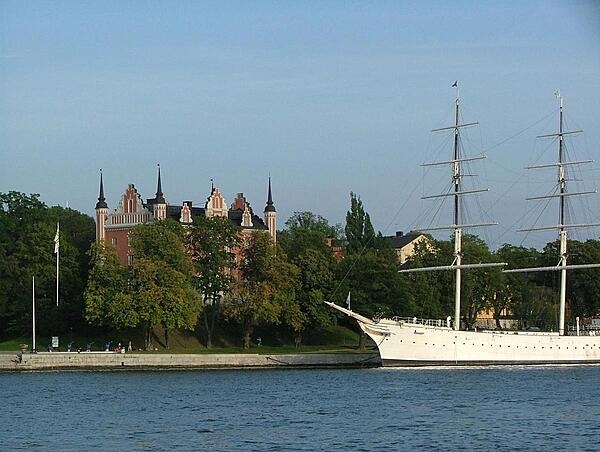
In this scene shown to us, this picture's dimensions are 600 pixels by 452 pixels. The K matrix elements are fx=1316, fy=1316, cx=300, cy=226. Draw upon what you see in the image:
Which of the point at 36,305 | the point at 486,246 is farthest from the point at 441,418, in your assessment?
the point at 486,246

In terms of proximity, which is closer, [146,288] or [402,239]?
[146,288]

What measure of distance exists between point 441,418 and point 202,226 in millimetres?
54411

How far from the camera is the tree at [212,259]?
10425cm

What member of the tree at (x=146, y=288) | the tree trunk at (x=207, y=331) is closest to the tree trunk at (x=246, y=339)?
the tree trunk at (x=207, y=331)

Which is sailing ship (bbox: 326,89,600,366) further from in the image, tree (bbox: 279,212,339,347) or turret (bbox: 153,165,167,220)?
turret (bbox: 153,165,167,220)

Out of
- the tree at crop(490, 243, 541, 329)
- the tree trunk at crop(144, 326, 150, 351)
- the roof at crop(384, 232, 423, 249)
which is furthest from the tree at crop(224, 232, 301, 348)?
the roof at crop(384, 232, 423, 249)

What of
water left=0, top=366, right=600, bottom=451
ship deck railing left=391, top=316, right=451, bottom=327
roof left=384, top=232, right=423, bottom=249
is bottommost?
water left=0, top=366, right=600, bottom=451

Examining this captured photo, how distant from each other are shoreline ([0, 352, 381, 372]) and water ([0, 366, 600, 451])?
2.03 meters

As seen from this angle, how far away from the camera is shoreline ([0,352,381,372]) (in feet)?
273

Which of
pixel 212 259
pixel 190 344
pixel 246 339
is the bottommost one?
pixel 190 344

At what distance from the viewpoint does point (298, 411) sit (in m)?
57.0

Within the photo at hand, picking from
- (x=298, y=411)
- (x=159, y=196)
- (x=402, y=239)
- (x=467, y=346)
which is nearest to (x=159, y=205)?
(x=159, y=196)

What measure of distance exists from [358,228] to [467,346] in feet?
107

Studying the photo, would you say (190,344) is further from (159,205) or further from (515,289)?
(515,289)
